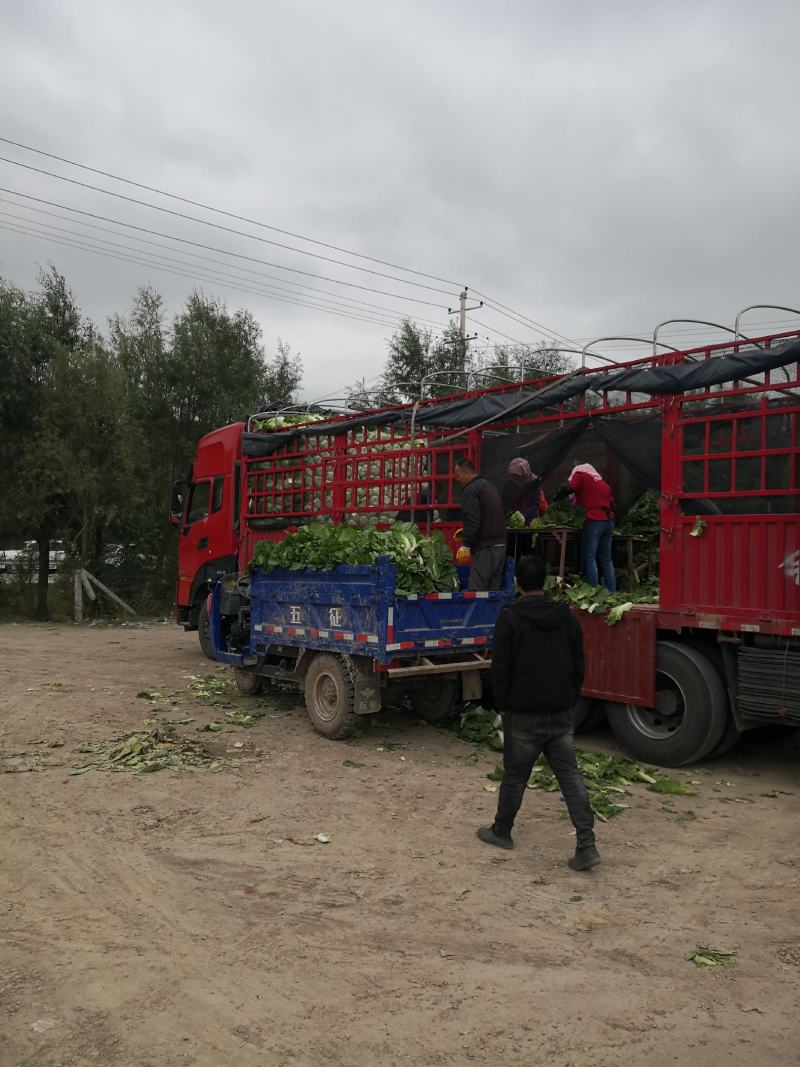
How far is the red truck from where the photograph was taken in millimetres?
6582

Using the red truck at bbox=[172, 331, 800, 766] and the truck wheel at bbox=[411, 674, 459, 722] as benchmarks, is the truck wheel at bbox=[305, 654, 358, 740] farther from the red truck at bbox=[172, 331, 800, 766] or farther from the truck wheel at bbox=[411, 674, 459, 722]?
the red truck at bbox=[172, 331, 800, 766]

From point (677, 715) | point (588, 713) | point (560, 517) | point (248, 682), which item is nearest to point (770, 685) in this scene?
point (677, 715)

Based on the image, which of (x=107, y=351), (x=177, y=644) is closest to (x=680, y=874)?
(x=177, y=644)

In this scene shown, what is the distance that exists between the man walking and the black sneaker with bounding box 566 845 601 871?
3.76 metres

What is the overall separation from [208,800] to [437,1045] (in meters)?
3.36

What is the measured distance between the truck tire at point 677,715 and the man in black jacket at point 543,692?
2326 mm

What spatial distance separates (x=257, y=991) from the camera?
346cm

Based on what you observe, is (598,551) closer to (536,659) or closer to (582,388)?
(582,388)

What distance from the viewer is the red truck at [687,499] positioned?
21.6ft

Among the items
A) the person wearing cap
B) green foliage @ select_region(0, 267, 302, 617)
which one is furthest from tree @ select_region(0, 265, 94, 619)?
the person wearing cap

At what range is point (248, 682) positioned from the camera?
32.7 feet

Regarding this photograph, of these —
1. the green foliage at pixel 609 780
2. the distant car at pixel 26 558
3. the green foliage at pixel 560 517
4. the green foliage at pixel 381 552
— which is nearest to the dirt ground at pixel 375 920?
the green foliage at pixel 609 780

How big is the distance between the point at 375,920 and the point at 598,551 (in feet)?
17.4

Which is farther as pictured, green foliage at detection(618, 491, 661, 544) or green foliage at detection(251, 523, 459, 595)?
green foliage at detection(618, 491, 661, 544)
